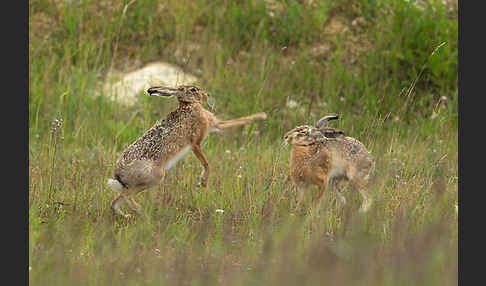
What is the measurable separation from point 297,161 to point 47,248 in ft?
8.79

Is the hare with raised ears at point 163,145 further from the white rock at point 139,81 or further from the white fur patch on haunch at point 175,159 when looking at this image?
the white rock at point 139,81

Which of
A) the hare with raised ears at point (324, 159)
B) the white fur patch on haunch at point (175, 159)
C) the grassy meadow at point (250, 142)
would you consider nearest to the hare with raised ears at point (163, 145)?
the white fur patch on haunch at point (175, 159)

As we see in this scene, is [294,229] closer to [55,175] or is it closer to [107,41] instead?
[55,175]

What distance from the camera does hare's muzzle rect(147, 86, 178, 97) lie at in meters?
7.19

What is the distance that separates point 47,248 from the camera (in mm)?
6383

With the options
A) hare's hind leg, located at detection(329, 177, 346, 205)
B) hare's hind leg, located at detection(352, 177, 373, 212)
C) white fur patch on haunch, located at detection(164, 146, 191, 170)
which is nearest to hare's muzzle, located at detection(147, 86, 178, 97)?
white fur patch on haunch, located at detection(164, 146, 191, 170)

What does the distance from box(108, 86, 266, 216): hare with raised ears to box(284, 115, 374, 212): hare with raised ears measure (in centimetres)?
55

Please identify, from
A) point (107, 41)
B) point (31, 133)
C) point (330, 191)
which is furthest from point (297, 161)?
point (107, 41)

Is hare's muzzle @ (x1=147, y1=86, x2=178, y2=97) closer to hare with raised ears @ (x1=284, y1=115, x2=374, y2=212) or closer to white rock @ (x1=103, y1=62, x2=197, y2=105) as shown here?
hare with raised ears @ (x1=284, y1=115, x2=374, y2=212)

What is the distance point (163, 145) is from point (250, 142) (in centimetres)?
223

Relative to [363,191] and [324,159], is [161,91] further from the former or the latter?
[363,191]

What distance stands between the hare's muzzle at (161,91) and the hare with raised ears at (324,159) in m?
1.24

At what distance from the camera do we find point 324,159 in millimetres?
7609

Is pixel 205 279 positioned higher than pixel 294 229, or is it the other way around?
pixel 294 229
